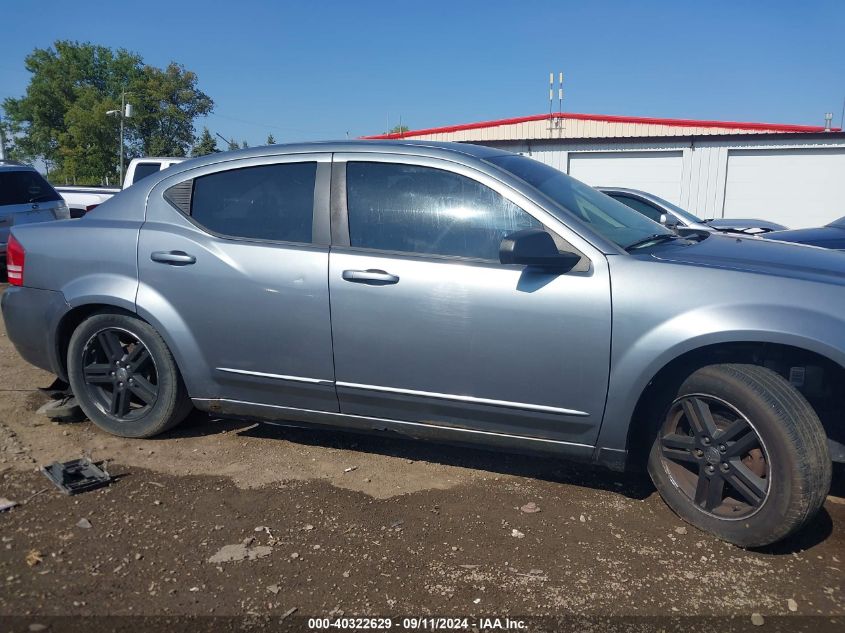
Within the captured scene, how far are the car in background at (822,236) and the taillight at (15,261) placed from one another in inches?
230

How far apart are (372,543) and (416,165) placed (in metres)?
1.86

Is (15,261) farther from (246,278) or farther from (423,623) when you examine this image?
(423,623)

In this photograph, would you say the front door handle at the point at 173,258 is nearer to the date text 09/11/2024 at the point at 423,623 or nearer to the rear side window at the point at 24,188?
the date text 09/11/2024 at the point at 423,623

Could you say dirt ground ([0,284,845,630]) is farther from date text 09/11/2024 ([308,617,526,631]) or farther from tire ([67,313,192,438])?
tire ([67,313,192,438])

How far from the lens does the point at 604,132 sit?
27.4 metres

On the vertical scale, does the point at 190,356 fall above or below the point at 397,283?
below

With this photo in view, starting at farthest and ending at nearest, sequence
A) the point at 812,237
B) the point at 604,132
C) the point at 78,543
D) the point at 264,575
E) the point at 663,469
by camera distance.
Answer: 1. the point at 604,132
2. the point at 812,237
3. the point at 663,469
4. the point at 78,543
5. the point at 264,575

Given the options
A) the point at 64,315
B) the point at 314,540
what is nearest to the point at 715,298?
the point at 314,540

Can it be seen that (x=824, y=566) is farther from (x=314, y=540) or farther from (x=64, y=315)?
(x=64, y=315)

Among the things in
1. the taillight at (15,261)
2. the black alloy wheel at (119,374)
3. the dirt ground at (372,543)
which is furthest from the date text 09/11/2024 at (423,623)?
the taillight at (15,261)

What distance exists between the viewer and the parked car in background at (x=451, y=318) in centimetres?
298

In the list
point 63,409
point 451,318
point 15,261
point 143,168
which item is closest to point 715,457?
point 451,318

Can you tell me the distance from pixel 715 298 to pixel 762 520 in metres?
0.95

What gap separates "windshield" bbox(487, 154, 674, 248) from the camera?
347 centimetres
